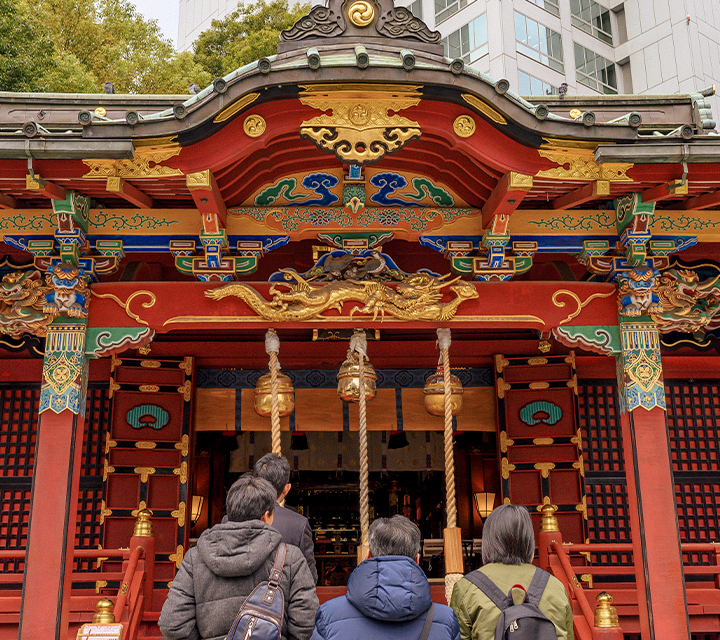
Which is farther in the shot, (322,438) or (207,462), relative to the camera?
(207,462)

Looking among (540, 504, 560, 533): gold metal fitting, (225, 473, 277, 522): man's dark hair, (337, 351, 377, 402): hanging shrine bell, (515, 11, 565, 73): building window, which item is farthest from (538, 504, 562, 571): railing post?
(515, 11, 565, 73): building window

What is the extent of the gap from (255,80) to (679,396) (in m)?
5.93

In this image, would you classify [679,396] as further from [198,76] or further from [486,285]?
[198,76]

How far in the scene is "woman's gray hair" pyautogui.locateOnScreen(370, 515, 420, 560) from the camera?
9.02 feet

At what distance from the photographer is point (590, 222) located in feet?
20.0

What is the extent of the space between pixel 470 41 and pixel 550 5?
10.5 ft

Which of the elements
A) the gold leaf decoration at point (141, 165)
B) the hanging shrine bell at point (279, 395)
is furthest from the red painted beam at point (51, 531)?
the gold leaf decoration at point (141, 165)

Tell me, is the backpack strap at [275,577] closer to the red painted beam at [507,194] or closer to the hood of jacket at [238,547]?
the hood of jacket at [238,547]

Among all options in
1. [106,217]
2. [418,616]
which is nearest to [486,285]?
[106,217]

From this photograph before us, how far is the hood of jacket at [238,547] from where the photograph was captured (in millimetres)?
2967

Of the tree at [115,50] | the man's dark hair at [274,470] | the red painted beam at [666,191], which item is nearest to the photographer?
the man's dark hair at [274,470]

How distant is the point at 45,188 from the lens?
5.29 metres

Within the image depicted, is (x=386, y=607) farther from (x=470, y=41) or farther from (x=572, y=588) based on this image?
(x=470, y=41)

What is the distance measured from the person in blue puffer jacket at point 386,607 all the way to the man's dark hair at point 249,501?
543 mm
